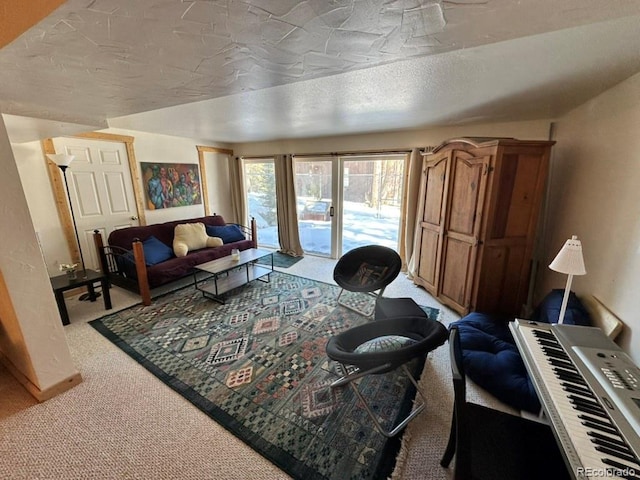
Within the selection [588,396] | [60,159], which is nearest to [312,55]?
[588,396]

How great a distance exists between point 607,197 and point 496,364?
1.43 metres

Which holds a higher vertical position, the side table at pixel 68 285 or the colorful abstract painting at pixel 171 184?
the colorful abstract painting at pixel 171 184

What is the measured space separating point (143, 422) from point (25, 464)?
511 millimetres

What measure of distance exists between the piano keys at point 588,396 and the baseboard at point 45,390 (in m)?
2.75

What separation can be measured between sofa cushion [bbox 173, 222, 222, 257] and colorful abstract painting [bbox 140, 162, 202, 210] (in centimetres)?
59

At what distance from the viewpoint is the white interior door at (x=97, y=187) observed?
318cm

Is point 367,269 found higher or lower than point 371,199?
lower

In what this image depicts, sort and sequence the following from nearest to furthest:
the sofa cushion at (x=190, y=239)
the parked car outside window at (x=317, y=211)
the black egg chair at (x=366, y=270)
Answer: the black egg chair at (x=366, y=270) < the sofa cushion at (x=190, y=239) < the parked car outside window at (x=317, y=211)

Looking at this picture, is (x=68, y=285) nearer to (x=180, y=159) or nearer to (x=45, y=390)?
(x=45, y=390)

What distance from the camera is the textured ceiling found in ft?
1.96

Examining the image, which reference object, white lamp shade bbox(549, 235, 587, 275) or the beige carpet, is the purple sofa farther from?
white lamp shade bbox(549, 235, 587, 275)

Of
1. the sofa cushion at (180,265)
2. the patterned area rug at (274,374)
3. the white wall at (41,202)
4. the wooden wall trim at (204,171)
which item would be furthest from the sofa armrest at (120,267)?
the wooden wall trim at (204,171)

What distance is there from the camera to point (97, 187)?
133 inches

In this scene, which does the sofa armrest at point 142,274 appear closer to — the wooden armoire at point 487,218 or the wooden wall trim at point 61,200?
the wooden wall trim at point 61,200
